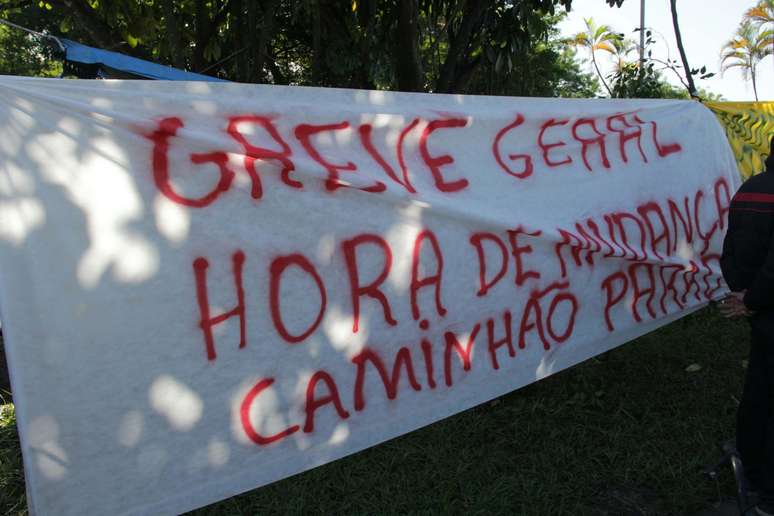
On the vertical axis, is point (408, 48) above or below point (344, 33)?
below

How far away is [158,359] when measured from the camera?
185cm

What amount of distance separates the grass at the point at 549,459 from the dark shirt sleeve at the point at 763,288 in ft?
2.79

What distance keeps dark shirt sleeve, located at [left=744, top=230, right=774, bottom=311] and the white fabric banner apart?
56cm

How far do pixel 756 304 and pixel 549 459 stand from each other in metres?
1.12

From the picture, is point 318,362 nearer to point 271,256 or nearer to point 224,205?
point 271,256

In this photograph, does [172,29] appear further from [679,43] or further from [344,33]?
[679,43]

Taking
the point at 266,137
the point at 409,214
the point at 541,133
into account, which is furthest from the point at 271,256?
the point at 541,133

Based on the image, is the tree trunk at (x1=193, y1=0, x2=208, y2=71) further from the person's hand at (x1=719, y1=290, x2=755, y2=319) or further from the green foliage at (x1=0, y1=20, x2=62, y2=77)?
the green foliage at (x1=0, y1=20, x2=62, y2=77)

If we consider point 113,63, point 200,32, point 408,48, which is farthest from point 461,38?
point 113,63

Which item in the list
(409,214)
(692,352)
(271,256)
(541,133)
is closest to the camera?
(271,256)

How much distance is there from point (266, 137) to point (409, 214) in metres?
0.54

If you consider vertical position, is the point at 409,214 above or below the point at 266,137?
below

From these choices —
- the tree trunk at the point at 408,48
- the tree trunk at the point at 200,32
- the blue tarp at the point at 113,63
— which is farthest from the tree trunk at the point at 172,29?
the tree trunk at the point at 408,48

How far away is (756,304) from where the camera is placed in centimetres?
244
